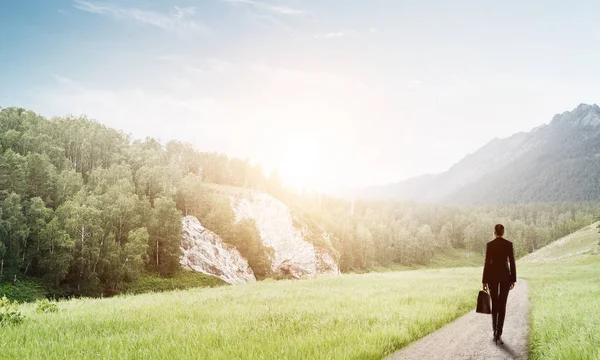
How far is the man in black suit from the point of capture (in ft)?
36.5

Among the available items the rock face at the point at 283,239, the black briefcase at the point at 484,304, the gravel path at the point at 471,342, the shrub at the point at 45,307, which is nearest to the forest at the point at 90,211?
the rock face at the point at 283,239

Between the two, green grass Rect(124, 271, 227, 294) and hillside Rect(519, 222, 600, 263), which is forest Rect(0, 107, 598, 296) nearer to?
green grass Rect(124, 271, 227, 294)

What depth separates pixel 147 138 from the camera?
162250 mm

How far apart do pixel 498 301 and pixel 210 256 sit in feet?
320

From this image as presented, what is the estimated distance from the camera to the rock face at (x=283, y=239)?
120850 mm

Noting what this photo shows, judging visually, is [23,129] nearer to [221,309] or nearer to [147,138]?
[147,138]

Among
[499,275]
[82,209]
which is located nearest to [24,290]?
[82,209]

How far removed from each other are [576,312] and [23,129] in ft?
442

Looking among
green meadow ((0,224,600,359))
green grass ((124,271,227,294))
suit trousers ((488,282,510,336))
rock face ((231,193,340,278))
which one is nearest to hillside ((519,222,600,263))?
rock face ((231,193,340,278))

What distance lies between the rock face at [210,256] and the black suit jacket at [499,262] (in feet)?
304

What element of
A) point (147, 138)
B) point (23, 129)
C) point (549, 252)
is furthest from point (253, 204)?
point (549, 252)

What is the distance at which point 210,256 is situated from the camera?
102m

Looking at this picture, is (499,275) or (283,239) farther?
(283,239)

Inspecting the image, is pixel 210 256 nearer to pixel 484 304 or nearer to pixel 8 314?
pixel 8 314
